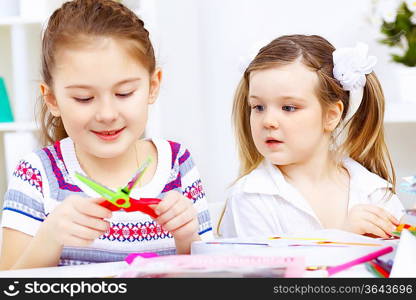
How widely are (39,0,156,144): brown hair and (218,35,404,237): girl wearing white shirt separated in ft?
1.12

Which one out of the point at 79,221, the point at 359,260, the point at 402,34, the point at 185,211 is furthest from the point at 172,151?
the point at 402,34

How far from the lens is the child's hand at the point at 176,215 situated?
969 millimetres

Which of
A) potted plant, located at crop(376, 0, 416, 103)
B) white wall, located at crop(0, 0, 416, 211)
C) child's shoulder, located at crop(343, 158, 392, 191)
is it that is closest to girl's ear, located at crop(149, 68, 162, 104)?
child's shoulder, located at crop(343, 158, 392, 191)

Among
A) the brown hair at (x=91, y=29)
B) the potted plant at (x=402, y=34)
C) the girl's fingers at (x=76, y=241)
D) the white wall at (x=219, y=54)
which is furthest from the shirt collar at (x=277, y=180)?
the white wall at (x=219, y=54)

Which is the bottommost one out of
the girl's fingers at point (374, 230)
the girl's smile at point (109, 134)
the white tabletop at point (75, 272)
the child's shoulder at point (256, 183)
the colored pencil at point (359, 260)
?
the colored pencil at point (359, 260)

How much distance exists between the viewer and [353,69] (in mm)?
1570

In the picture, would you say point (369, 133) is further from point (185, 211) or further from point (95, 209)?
point (95, 209)

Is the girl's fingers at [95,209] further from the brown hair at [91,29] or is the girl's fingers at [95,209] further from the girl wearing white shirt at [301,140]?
the girl wearing white shirt at [301,140]

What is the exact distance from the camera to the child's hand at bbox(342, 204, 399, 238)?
116 centimetres

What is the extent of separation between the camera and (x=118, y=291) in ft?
2.30

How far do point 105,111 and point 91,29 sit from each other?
18 cm

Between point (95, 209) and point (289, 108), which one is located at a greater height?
point (289, 108)

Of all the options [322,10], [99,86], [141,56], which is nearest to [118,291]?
[99,86]

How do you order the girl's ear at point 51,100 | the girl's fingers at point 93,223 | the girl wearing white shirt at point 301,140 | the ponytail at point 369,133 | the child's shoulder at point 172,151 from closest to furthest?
the girl's fingers at point 93,223 → the girl's ear at point 51,100 → the child's shoulder at point 172,151 → the girl wearing white shirt at point 301,140 → the ponytail at point 369,133
